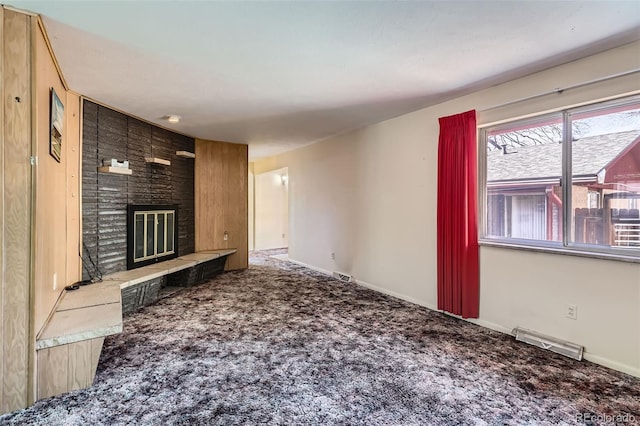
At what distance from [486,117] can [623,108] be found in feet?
3.30

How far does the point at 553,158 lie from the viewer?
2.79m

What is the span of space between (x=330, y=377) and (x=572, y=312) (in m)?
2.00

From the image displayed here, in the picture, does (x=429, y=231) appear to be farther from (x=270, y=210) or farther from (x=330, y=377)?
(x=270, y=210)

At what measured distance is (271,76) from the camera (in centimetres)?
274

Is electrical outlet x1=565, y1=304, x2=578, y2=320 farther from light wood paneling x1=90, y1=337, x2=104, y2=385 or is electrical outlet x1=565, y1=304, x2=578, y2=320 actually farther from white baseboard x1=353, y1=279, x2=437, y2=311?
light wood paneling x1=90, y1=337, x2=104, y2=385

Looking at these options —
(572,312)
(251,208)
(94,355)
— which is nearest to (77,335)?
(94,355)

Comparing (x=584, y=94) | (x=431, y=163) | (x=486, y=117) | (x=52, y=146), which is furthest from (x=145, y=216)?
(x=584, y=94)

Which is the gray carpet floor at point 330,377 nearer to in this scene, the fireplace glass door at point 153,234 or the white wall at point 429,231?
the white wall at point 429,231

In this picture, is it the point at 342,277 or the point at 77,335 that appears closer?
the point at 77,335

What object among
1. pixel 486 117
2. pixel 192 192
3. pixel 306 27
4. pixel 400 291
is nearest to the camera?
pixel 306 27

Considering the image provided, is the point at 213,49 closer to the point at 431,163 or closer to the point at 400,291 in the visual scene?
the point at 431,163

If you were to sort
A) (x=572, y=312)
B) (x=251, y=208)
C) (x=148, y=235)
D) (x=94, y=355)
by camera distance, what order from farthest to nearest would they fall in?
1. (x=251, y=208)
2. (x=148, y=235)
3. (x=572, y=312)
4. (x=94, y=355)

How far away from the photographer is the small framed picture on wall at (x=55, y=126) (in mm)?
2332

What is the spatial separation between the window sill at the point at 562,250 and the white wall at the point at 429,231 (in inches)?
1.7
